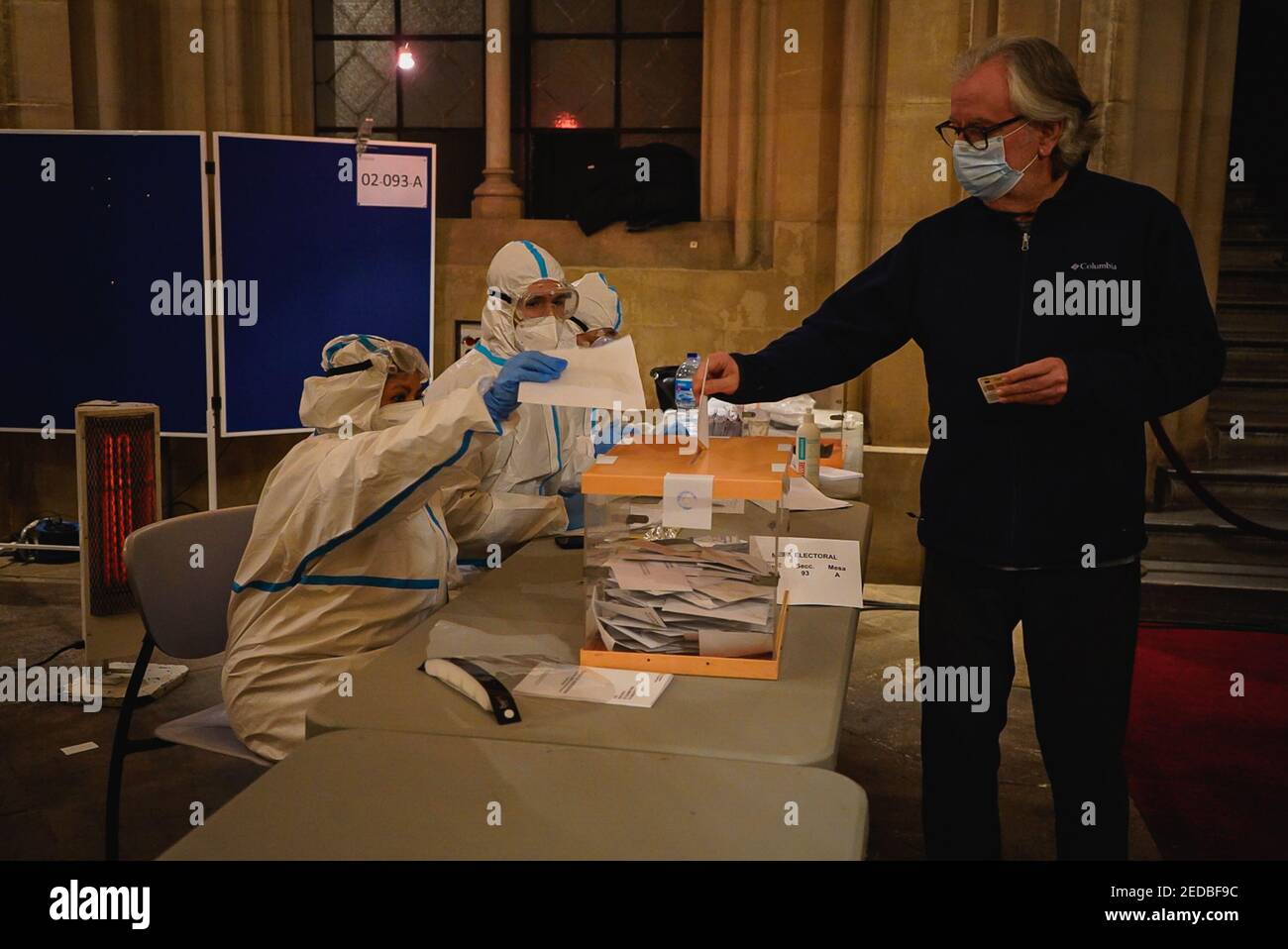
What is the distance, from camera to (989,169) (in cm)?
185

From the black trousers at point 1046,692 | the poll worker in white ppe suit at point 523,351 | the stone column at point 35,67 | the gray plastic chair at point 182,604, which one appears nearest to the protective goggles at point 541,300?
the poll worker in white ppe suit at point 523,351

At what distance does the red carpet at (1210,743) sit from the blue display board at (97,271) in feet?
12.8

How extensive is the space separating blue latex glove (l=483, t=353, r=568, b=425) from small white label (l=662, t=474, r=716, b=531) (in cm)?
31

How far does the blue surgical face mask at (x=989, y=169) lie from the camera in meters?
1.85

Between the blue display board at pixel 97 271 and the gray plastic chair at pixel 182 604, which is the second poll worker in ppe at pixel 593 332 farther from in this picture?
the blue display board at pixel 97 271

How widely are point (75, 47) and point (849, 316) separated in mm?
4956

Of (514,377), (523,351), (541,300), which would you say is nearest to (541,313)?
(541,300)

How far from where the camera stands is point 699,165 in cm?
603

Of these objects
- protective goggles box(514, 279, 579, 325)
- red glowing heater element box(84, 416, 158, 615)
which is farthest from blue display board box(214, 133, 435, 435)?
protective goggles box(514, 279, 579, 325)

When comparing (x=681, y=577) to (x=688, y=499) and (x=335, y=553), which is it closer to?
(x=688, y=499)

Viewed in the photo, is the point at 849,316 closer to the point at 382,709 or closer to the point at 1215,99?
the point at 382,709
